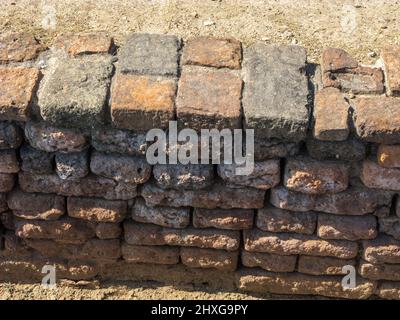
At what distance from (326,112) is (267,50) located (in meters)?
0.52

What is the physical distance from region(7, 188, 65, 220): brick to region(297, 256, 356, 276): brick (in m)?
1.31

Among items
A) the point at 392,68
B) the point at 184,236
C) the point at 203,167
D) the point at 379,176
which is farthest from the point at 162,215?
the point at 392,68

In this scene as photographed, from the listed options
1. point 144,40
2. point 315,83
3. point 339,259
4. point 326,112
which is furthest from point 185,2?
point 339,259

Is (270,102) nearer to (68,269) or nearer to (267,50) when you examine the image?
(267,50)

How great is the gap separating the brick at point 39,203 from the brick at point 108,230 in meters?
0.21

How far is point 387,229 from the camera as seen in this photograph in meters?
3.01

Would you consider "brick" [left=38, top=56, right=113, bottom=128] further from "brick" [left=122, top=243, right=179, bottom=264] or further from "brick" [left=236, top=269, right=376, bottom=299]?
"brick" [left=236, top=269, right=376, bottom=299]

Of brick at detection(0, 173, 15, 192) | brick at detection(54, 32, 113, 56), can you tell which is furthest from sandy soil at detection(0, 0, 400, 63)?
brick at detection(0, 173, 15, 192)

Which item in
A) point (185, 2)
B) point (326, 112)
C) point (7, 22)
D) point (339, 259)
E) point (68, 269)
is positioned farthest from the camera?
point (185, 2)

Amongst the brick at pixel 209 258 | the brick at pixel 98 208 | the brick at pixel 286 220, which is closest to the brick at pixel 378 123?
the brick at pixel 286 220

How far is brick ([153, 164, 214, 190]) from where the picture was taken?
9.37 ft

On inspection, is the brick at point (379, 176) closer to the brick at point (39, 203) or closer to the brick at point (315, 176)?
the brick at point (315, 176)

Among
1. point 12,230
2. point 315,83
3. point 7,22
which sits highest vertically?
point 7,22

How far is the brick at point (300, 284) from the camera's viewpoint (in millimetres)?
3223
